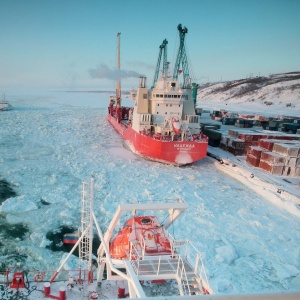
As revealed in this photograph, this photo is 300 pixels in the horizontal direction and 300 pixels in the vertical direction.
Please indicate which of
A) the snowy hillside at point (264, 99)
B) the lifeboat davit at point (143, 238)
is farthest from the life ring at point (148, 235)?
the snowy hillside at point (264, 99)

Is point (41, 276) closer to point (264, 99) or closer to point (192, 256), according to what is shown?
point (192, 256)

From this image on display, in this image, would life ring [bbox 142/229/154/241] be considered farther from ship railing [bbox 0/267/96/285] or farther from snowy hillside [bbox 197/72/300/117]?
snowy hillside [bbox 197/72/300/117]

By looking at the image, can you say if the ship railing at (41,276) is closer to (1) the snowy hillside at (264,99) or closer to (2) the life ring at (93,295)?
(2) the life ring at (93,295)

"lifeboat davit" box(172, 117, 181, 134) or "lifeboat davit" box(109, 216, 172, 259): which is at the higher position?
"lifeboat davit" box(172, 117, 181, 134)

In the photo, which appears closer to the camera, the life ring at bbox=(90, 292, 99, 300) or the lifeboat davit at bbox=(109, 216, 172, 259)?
the life ring at bbox=(90, 292, 99, 300)

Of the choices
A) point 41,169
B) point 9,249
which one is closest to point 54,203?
point 9,249

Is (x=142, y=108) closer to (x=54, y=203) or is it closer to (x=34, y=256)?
(x=54, y=203)

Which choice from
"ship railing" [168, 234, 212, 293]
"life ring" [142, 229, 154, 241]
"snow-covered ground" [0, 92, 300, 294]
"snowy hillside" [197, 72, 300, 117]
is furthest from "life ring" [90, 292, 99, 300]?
"snowy hillside" [197, 72, 300, 117]
